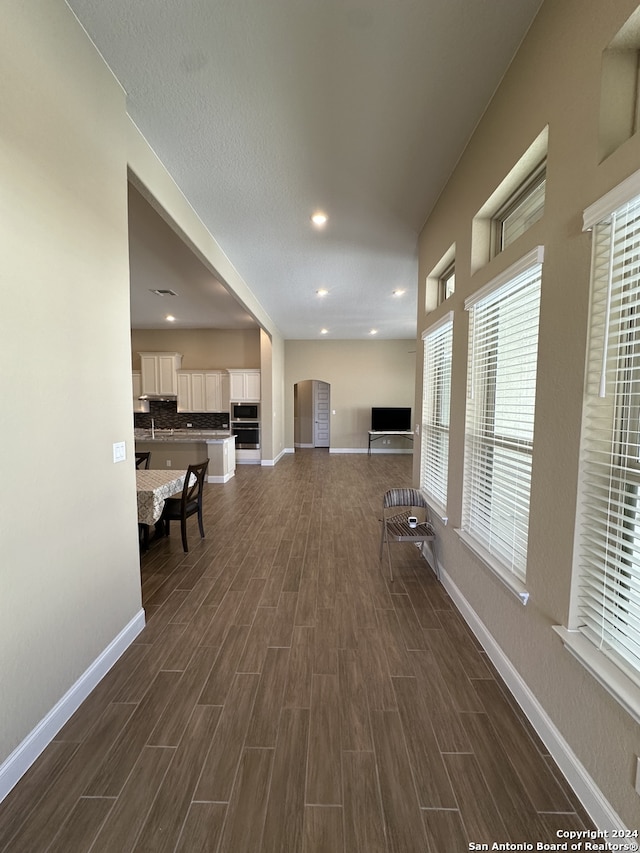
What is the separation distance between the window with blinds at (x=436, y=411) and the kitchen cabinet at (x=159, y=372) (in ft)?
21.9

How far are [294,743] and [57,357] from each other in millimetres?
2047

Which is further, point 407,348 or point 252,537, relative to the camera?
point 407,348

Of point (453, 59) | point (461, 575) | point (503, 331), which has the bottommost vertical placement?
point (461, 575)

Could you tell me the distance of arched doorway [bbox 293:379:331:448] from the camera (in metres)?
11.5

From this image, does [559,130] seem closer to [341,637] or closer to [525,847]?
[525,847]

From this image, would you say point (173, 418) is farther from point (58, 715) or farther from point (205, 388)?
point (58, 715)

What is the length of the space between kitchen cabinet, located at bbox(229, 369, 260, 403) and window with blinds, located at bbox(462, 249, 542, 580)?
6361mm

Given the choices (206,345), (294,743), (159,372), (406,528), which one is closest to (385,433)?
(206,345)

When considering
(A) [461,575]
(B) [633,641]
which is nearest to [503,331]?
(B) [633,641]

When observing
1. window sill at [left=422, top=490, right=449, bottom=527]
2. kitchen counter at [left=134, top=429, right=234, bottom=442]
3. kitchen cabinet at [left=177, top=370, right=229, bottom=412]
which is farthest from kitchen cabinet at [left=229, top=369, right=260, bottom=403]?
window sill at [left=422, top=490, right=449, bottom=527]

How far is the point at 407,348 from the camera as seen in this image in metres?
10.1

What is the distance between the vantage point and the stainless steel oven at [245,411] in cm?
827

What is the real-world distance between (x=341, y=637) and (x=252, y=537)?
193 cm

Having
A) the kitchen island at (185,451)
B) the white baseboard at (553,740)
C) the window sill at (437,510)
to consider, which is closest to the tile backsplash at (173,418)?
the kitchen island at (185,451)
